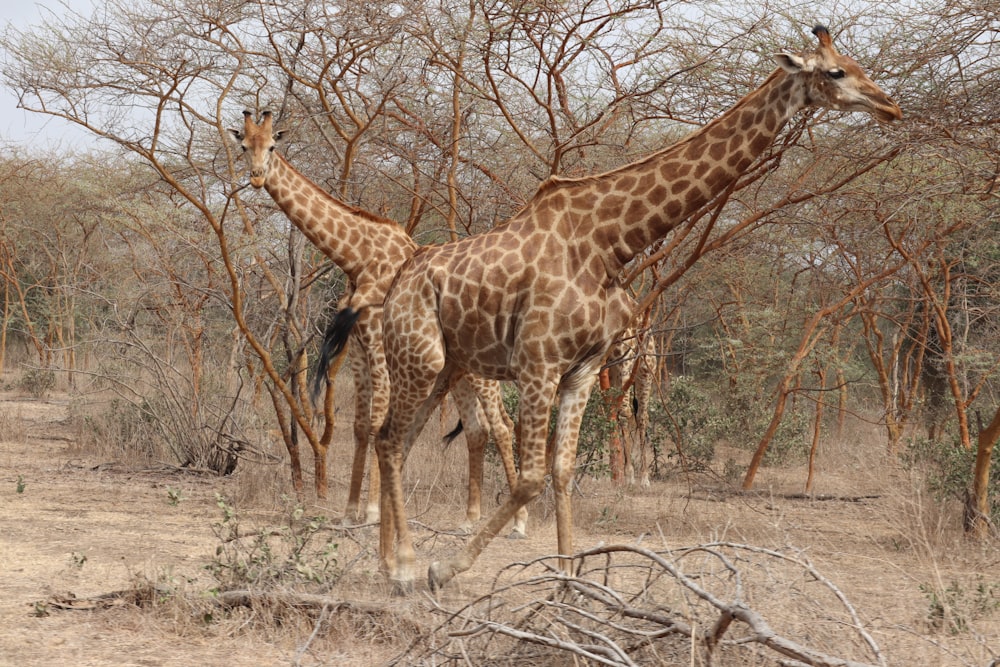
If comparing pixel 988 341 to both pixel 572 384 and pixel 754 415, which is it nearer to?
pixel 754 415

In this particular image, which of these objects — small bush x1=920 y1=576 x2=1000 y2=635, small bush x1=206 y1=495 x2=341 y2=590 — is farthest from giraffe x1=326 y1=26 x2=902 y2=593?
small bush x1=920 y1=576 x2=1000 y2=635

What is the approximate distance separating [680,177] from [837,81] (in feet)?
2.70

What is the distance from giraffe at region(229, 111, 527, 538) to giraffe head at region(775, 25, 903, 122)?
347 cm

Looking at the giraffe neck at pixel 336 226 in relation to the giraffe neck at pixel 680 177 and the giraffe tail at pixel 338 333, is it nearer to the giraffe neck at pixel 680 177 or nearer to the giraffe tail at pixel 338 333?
the giraffe tail at pixel 338 333

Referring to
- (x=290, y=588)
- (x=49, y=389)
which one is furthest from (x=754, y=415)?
(x=49, y=389)

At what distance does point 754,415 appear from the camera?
40.9 ft

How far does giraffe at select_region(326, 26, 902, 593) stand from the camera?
4902 mm

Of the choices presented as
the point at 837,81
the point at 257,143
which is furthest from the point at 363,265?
the point at 837,81

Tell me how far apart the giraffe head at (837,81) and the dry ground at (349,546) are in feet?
5.84

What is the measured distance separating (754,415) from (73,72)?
26.6 feet

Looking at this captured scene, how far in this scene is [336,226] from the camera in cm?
731

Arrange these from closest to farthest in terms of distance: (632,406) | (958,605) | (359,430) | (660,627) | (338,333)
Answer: (660,627) → (958,605) → (338,333) → (359,430) → (632,406)

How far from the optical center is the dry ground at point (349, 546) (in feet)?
14.3

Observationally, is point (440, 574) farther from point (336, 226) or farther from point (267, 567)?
point (336, 226)
